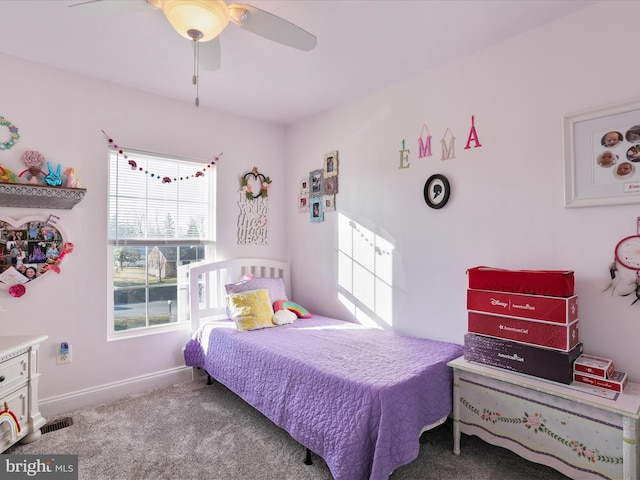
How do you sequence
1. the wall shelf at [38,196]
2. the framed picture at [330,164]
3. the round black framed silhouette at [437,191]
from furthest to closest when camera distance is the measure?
the framed picture at [330,164] < the round black framed silhouette at [437,191] < the wall shelf at [38,196]

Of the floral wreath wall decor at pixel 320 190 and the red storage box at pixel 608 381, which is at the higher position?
the floral wreath wall decor at pixel 320 190

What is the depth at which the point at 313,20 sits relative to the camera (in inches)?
78.7

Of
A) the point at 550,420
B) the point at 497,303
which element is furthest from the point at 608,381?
the point at 497,303

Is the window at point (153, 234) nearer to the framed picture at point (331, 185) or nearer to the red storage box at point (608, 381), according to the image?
the framed picture at point (331, 185)

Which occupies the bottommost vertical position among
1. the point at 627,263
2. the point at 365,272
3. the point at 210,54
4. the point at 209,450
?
the point at 209,450

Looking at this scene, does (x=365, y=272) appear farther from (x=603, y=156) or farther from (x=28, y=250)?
(x=28, y=250)

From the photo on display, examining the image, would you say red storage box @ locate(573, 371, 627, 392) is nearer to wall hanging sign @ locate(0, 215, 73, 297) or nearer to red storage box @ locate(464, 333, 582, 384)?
red storage box @ locate(464, 333, 582, 384)

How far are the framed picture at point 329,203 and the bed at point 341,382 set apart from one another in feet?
3.41

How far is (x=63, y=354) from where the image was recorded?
257cm

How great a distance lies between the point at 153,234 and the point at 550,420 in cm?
298

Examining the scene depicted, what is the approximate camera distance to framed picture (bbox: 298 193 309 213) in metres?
3.63

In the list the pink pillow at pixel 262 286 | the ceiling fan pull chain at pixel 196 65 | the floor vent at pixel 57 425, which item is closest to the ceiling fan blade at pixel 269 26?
the ceiling fan pull chain at pixel 196 65

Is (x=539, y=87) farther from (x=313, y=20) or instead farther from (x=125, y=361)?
(x=125, y=361)

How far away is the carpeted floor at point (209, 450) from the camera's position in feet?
6.16
